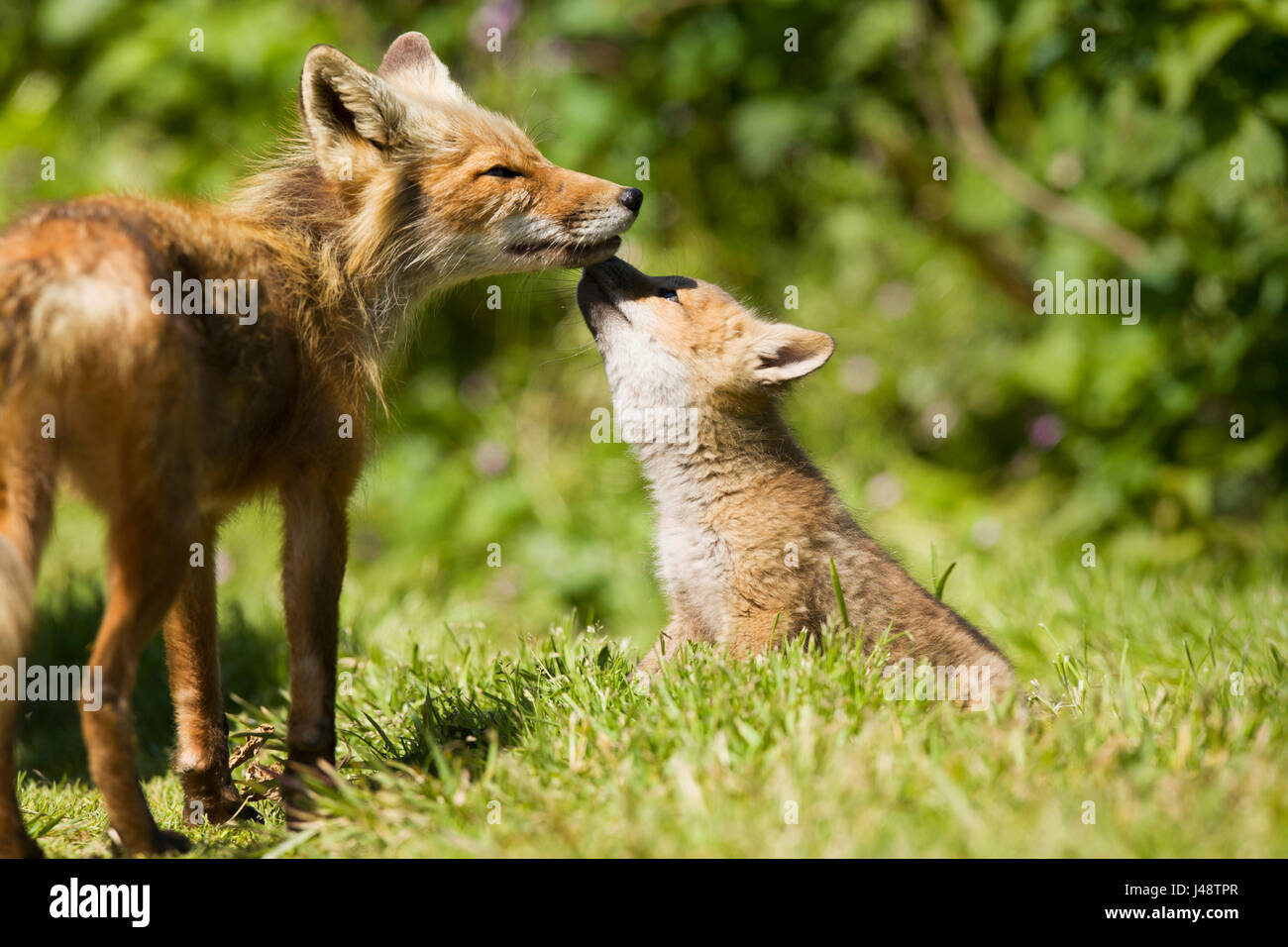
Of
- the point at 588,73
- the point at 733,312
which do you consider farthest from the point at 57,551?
the point at 733,312

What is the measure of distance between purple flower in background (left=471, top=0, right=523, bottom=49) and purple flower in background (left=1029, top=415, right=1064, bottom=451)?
448cm

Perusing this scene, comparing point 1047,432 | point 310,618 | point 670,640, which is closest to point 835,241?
point 1047,432

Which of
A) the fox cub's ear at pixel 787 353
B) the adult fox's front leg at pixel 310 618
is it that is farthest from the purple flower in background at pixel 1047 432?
the adult fox's front leg at pixel 310 618

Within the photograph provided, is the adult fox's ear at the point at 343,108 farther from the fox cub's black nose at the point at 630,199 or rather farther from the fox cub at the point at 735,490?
the fox cub at the point at 735,490

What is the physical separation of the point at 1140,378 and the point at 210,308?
18.4 feet

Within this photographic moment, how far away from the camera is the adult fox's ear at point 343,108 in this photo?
390 cm

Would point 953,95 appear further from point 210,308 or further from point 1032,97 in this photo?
point 210,308

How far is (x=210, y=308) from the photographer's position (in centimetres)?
324

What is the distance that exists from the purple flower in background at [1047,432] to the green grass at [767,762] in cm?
304

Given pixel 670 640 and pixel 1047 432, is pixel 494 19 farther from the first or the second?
pixel 670 640

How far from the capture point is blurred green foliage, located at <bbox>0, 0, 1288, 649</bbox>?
6.71 m

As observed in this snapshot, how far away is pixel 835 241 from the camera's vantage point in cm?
889

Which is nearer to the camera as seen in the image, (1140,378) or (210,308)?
(210,308)

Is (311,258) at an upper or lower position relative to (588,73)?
lower
